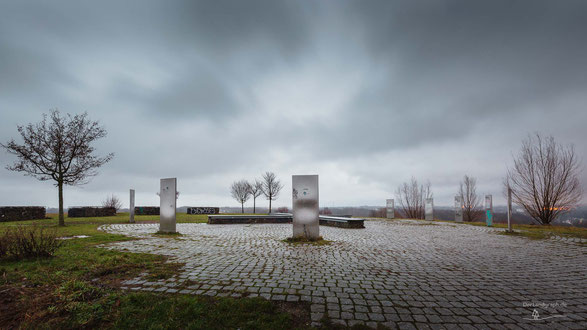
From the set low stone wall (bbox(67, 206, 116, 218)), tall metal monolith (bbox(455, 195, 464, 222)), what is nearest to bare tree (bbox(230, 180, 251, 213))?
low stone wall (bbox(67, 206, 116, 218))

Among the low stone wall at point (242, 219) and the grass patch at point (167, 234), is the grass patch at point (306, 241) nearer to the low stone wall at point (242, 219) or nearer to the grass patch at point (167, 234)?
the grass patch at point (167, 234)

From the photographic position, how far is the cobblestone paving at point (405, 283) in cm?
308

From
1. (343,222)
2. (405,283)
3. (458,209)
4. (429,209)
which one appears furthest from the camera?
(429,209)

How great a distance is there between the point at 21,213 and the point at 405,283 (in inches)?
1220

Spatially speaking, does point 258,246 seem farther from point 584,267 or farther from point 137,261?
point 584,267

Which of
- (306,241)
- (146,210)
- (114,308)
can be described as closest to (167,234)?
(306,241)

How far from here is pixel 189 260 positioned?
585 cm

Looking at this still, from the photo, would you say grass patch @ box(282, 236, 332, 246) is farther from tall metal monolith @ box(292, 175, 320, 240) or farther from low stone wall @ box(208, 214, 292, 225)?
low stone wall @ box(208, 214, 292, 225)

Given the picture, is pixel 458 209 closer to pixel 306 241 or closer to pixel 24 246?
pixel 306 241

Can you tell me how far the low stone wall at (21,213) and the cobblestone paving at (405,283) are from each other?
23.7 m

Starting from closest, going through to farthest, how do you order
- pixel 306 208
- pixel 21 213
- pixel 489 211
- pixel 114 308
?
pixel 114 308, pixel 306 208, pixel 489 211, pixel 21 213

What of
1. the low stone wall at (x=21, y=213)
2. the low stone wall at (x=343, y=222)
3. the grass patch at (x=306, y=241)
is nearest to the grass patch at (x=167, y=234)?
the grass patch at (x=306, y=241)

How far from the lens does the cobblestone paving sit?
10.1 feet

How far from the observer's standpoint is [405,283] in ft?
14.0
